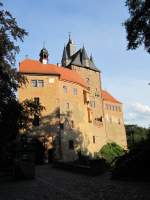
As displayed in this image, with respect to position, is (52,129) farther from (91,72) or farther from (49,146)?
(91,72)

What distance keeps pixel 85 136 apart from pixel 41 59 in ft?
48.4

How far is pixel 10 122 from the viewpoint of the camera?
20250mm

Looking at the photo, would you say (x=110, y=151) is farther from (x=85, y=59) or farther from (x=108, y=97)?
(x=85, y=59)

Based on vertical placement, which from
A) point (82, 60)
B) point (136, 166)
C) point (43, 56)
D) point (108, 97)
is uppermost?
point (82, 60)

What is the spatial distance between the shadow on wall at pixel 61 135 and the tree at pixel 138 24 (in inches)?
1217

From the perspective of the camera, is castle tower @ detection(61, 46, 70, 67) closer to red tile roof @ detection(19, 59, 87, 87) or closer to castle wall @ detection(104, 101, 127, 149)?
red tile roof @ detection(19, 59, 87, 87)

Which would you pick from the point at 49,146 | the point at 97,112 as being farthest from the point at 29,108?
the point at 97,112

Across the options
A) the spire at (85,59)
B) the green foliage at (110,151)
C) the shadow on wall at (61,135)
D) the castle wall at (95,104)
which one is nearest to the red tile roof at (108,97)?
the castle wall at (95,104)

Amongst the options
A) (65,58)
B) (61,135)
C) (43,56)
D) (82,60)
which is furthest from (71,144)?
(65,58)

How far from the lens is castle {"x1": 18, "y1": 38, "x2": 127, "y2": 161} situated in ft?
155

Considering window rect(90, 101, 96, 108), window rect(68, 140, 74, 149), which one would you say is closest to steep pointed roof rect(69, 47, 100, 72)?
window rect(90, 101, 96, 108)

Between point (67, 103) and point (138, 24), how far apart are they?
3630 cm

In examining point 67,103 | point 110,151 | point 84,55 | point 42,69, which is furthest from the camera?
point 84,55

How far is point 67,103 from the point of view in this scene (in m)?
51.2
